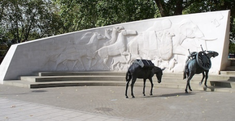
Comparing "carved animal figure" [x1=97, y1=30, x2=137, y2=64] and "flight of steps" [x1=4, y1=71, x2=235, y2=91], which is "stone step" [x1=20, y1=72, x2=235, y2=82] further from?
"carved animal figure" [x1=97, y1=30, x2=137, y2=64]

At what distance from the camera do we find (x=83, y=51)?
14422 millimetres

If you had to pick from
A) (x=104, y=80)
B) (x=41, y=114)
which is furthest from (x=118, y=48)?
(x=41, y=114)

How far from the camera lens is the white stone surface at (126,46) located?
1184 cm

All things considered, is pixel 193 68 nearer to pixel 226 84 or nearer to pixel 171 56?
pixel 226 84

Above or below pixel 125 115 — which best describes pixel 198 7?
above

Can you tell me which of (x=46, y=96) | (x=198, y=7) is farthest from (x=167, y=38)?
(x=198, y=7)

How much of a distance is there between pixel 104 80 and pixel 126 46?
113 inches

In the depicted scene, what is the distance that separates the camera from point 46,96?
8.80 m

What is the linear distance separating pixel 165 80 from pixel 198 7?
1207 centimetres

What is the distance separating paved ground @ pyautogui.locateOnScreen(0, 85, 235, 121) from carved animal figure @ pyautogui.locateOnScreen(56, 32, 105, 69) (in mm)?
5682

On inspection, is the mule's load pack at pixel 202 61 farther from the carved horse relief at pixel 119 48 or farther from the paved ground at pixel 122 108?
the carved horse relief at pixel 119 48

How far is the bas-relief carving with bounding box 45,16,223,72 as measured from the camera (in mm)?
12492

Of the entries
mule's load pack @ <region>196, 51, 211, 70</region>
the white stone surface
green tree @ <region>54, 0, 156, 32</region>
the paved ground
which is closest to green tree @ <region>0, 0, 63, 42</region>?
green tree @ <region>54, 0, 156, 32</region>

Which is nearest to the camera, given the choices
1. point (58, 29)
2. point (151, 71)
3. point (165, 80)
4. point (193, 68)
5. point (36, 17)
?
point (151, 71)
